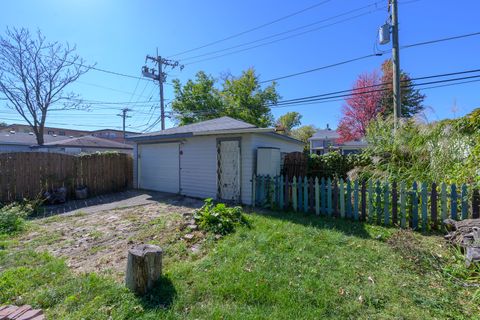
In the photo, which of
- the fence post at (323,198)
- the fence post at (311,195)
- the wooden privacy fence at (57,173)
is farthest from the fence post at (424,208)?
the wooden privacy fence at (57,173)

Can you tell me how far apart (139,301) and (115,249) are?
1.76 metres

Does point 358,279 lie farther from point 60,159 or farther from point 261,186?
point 60,159

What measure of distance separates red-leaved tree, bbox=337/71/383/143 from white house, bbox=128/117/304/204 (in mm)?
11774

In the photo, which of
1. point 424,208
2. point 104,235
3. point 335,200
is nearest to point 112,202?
point 104,235

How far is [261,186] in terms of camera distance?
22.9 ft

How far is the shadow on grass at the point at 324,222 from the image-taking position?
15.2 ft

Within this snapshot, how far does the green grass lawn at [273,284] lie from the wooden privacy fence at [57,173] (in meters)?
4.58

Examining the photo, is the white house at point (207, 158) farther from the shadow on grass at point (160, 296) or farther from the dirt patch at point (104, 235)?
the shadow on grass at point (160, 296)

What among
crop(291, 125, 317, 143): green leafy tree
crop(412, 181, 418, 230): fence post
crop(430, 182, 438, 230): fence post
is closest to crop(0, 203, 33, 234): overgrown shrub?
crop(412, 181, 418, 230): fence post

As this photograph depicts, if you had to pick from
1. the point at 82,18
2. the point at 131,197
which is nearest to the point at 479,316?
the point at 131,197

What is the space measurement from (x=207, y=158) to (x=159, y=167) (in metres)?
2.86

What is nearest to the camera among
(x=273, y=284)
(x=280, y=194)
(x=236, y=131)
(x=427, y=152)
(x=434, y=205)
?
(x=273, y=284)

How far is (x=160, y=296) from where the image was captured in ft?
8.54

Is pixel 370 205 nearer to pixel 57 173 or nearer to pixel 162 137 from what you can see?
pixel 162 137
